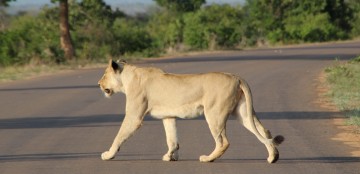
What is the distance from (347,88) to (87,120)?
825 centimetres

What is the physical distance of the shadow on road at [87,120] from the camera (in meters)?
14.8

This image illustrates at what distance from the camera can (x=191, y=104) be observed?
10641 mm

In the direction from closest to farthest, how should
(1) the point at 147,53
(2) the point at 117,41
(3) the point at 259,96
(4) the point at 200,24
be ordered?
(3) the point at 259,96
(1) the point at 147,53
(2) the point at 117,41
(4) the point at 200,24

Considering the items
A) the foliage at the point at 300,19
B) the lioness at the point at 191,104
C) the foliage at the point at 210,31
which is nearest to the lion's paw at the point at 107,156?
the lioness at the point at 191,104

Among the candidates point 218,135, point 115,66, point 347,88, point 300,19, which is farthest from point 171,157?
point 300,19

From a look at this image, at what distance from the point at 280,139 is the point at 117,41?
34331 mm

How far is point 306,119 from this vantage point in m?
15.7

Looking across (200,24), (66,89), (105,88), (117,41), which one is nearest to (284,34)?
(200,24)

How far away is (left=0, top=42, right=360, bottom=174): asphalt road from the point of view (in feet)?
33.9

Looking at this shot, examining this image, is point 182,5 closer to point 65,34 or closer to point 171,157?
point 65,34

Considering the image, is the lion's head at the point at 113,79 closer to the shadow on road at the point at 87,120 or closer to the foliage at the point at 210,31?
the shadow on road at the point at 87,120

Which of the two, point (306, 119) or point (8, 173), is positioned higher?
point (8, 173)

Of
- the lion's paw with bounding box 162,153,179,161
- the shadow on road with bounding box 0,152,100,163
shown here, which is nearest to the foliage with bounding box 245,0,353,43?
the shadow on road with bounding box 0,152,100,163

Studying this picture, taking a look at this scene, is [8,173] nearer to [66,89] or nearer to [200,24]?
[66,89]
